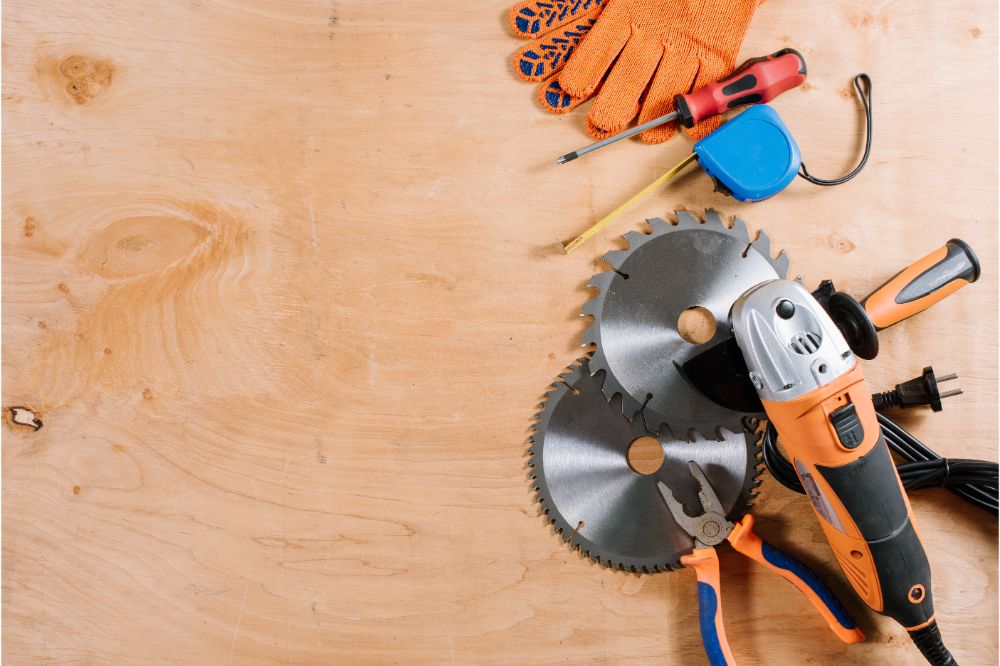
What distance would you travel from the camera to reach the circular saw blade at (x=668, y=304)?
1.15 meters

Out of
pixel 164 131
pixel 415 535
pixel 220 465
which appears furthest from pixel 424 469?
pixel 164 131

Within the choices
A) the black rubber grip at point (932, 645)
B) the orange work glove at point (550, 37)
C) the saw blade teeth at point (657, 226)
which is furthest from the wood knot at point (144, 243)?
the black rubber grip at point (932, 645)

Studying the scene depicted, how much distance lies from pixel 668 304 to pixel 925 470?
1.65 ft

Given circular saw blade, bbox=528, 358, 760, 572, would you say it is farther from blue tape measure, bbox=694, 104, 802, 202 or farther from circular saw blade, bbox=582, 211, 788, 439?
blue tape measure, bbox=694, 104, 802, 202

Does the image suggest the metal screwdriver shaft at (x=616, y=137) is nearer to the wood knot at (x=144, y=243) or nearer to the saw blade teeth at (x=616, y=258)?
the saw blade teeth at (x=616, y=258)

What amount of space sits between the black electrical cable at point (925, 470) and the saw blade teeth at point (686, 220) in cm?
37

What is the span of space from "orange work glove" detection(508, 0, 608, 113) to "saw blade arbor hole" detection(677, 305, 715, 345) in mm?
427

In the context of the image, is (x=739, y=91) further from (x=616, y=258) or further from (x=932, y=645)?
(x=932, y=645)

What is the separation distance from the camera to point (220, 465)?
1.19 metres

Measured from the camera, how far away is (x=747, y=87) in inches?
45.1

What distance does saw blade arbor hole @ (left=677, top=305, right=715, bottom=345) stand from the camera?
1.16 m

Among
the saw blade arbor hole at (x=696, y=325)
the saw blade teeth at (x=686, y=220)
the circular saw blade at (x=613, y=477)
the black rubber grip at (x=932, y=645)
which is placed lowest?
the black rubber grip at (x=932, y=645)

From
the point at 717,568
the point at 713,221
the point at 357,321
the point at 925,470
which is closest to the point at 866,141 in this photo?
the point at 713,221

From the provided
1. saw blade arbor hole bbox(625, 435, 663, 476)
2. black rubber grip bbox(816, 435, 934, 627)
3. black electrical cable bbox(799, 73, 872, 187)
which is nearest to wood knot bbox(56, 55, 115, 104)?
saw blade arbor hole bbox(625, 435, 663, 476)
